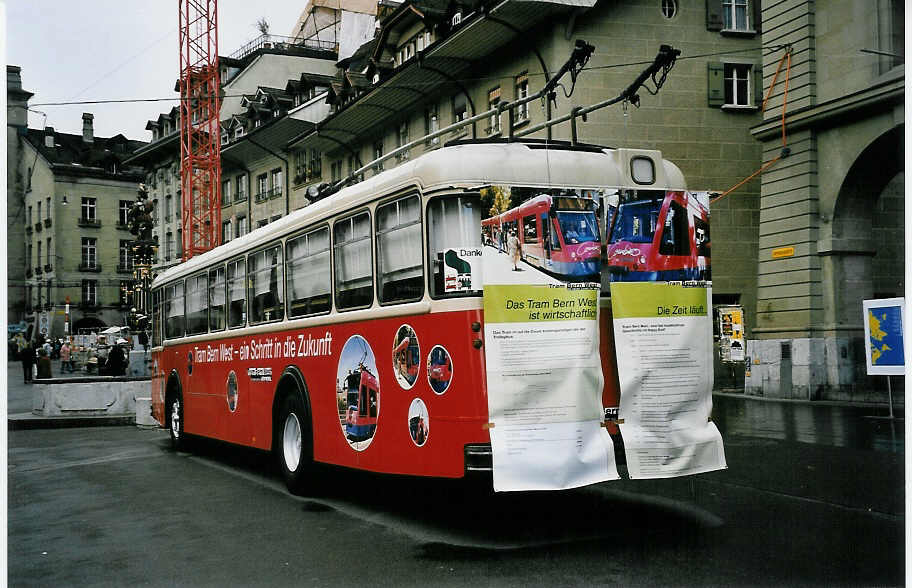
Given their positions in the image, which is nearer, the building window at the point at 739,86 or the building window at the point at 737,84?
the building window at the point at 739,86

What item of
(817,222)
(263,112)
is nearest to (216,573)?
(817,222)

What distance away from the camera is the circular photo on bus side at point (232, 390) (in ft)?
42.7

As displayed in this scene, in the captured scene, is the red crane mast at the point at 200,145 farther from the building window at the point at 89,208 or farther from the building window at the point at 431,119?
the building window at the point at 89,208

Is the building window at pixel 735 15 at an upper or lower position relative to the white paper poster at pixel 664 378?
upper

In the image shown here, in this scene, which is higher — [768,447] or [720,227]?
[720,227]

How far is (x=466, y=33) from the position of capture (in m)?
28.5

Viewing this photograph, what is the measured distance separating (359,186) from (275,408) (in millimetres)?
3264

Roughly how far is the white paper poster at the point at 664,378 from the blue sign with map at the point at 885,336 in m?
7.88

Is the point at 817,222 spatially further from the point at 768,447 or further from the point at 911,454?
the point at 911,454

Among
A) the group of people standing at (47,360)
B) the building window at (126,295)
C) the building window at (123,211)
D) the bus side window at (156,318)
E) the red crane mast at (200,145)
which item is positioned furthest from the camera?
the red crane mast at (200,145)

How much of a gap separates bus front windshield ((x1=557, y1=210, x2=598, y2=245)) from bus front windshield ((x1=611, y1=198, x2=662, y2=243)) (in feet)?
0.62

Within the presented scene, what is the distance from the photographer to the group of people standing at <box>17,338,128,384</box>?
33000 millimetres

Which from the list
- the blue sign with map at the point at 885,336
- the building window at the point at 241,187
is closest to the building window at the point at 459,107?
the blue sign with map at the point at 885,336

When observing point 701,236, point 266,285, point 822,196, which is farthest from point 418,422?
point 822,196
